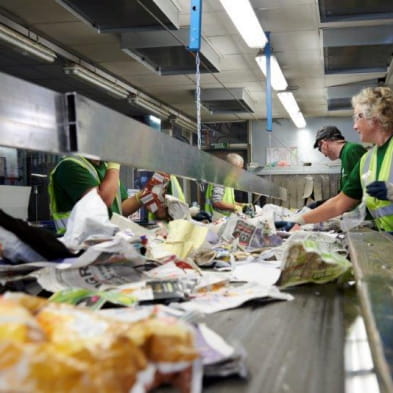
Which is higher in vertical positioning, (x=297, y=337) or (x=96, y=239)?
(x=96, y=239)

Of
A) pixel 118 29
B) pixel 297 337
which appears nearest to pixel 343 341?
pixel 297 337

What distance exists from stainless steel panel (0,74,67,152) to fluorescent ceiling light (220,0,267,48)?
283cm

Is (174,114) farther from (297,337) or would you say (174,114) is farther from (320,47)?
(297,337)

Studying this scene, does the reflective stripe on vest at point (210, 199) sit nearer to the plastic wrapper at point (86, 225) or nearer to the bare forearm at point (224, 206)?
the bare forearm at point (224, 206)

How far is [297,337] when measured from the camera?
95 cm

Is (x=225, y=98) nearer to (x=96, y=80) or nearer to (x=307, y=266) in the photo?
(x=96, y=80)

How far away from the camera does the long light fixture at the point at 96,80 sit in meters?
6.34

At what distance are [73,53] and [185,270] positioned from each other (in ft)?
18.0

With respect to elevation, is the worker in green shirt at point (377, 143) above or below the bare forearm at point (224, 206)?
above

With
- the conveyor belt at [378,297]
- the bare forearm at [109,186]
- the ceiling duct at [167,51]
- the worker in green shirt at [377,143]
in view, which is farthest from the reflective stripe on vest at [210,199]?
the conveyor belt at [378,297]

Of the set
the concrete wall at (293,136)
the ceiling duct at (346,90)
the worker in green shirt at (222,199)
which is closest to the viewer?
the worker in green shirt at (222,199)

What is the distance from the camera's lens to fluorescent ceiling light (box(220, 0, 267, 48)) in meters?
3.76

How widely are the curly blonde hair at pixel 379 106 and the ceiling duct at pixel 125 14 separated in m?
1.83

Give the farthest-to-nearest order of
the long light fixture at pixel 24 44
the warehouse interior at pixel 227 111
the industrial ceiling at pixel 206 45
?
1. the long light fixture at pixel 24 44
2. the industrial ceiling at pixel 206 45
3. the warehouse interior at pixel 227 111
